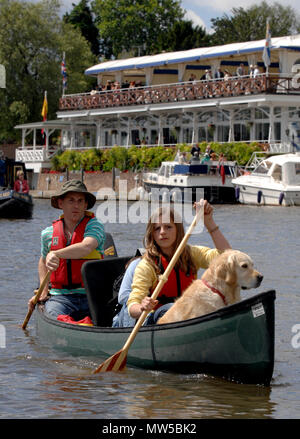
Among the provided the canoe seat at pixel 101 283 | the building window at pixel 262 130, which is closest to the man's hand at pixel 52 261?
the canoe seat at pixel 101 283

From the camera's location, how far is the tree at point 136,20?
8794 centimetres

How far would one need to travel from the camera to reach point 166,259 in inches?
362

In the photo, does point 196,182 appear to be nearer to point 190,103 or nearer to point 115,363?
point 190,103

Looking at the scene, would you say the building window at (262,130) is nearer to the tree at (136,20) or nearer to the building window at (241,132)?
the building window at (241,132)

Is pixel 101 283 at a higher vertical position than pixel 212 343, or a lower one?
higher

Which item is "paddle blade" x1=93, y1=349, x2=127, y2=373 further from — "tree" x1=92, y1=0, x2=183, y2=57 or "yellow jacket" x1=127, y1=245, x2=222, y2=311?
"tree" x1=92, y1=0, x2=183, y2=57

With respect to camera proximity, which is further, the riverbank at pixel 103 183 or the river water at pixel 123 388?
the riverbank at pixel 103 183

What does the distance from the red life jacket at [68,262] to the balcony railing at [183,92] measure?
A: 1500 inches

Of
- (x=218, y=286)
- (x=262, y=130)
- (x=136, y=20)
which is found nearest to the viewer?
(x=218, y=286)

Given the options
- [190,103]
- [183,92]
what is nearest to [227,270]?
[190,103]

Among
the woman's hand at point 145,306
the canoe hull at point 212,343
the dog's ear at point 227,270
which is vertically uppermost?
the dog's ear at point 227,270

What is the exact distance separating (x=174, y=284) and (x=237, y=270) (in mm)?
1144

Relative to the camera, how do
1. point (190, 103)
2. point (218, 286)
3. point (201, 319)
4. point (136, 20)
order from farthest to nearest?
point (136, 20), point (190, 103), point (201, 319), point (218, 286)
